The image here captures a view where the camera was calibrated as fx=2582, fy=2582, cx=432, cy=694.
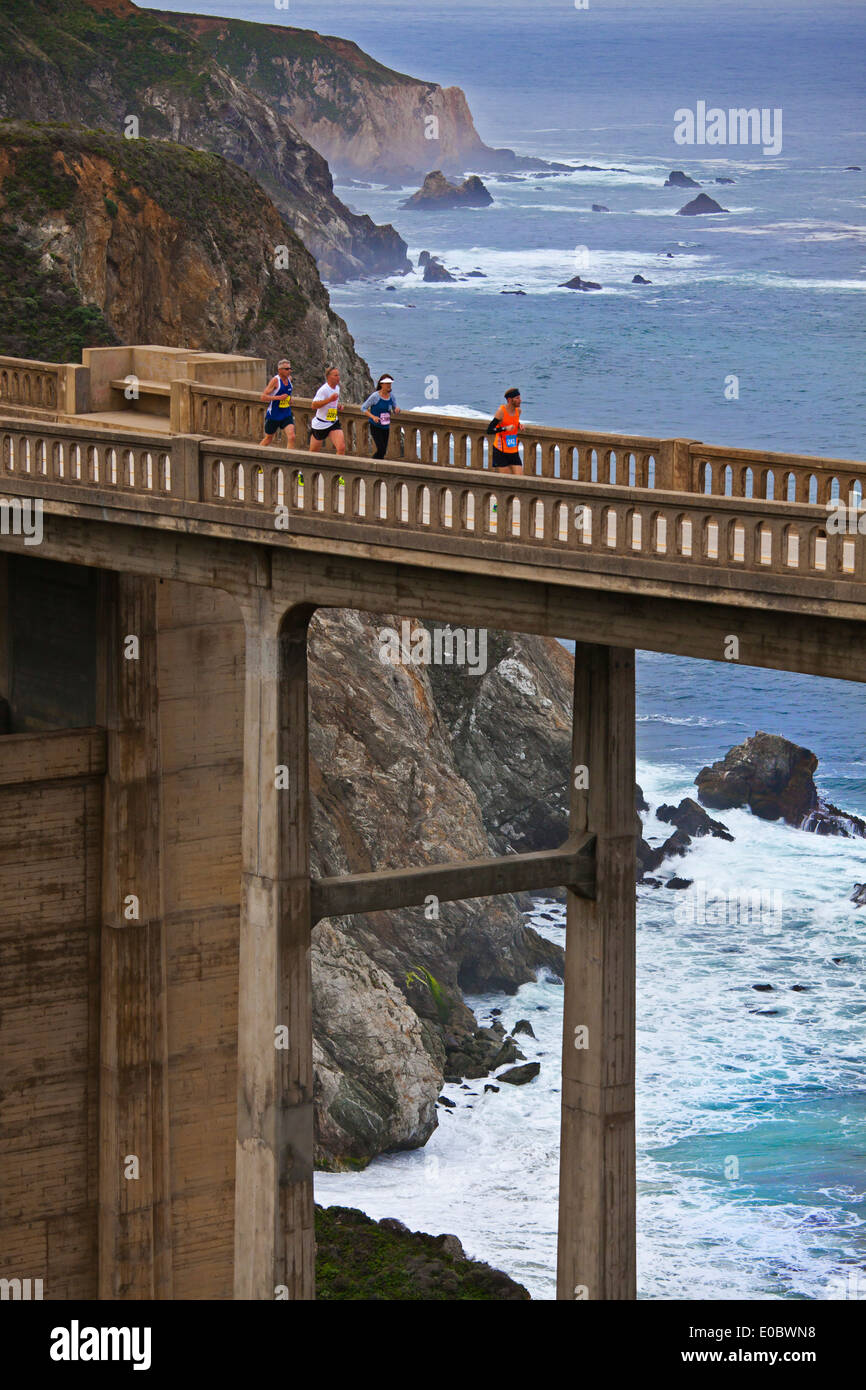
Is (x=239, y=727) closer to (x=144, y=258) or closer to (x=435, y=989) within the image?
(x=435, y=989)

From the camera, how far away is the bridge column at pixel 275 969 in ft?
123

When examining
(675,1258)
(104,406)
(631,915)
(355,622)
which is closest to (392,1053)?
(675,1258)

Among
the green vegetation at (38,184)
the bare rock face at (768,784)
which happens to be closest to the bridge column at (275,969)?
the green vegetation at (38,184)

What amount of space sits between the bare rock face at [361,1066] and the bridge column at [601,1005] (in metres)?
34.2

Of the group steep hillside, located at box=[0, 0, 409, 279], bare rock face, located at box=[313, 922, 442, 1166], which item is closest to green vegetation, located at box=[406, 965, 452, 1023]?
bare rock face, located at box=[313, 922, 442, 1166]

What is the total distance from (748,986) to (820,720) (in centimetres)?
4670

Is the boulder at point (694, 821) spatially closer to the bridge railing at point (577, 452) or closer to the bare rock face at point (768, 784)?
the bare rock face at point (768, 784)

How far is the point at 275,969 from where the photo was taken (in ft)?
124

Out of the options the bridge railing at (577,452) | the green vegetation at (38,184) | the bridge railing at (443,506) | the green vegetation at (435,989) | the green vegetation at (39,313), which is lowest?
the green vegetation at (435,989)

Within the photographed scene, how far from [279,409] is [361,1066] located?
39741 mm

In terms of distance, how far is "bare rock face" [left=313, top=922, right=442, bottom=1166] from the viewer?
242ft

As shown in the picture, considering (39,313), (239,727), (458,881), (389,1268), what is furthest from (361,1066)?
(458,881)

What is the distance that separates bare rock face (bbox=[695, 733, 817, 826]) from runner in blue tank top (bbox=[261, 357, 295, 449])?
76.8 metres

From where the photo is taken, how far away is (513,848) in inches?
4003
